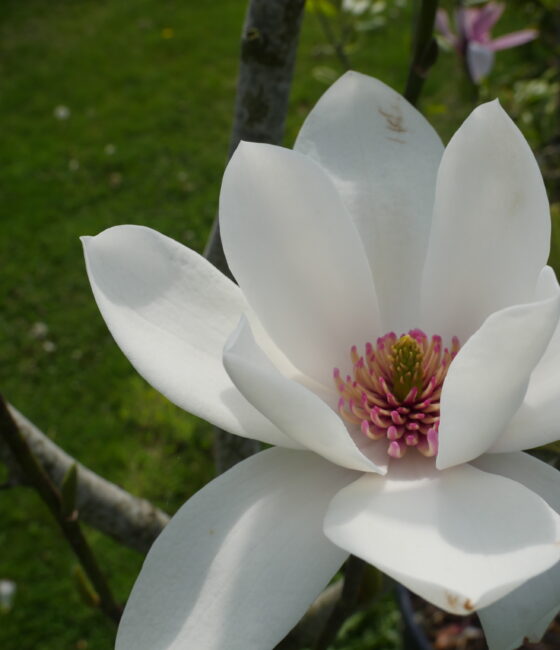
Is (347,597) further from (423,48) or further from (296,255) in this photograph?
(423,48)

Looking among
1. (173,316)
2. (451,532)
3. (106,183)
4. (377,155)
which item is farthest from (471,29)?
(106,183)

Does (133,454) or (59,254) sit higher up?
(59,254)

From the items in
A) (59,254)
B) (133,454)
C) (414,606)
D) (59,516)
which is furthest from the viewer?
(59,254)

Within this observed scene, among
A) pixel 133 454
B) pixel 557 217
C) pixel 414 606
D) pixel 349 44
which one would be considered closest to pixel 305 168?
pixel 557 217

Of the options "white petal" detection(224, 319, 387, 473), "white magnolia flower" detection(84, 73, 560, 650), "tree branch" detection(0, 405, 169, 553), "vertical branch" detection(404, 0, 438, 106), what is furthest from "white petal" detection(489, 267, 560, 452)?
"tree branch" detection(0, 405, 169, 553)

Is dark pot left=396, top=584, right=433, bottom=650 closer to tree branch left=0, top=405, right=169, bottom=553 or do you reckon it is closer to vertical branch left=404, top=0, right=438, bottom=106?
tree branch left=0, top=405, right=169, bottom=553

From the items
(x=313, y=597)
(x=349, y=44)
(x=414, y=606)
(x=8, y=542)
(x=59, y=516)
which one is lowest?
(x=8, y=542)

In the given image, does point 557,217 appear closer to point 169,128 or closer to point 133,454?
point 133,454

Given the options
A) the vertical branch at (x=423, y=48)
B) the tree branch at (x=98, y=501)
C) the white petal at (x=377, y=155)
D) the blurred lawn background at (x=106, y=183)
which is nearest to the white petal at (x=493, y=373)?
the white petal at (x=377, y=155)
